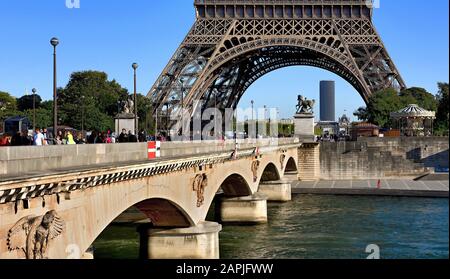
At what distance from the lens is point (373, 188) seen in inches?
1889

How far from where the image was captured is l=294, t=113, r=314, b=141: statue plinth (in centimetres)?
5919

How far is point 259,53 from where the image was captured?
7669 cm

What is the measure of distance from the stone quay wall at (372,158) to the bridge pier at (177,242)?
37362mm

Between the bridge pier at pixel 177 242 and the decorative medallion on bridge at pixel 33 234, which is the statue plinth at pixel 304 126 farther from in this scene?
the decorative medallion on bridge at pixel 33 234

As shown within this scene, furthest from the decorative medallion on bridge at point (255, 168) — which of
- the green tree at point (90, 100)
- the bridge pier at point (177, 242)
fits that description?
the green tree at point (90, 100)

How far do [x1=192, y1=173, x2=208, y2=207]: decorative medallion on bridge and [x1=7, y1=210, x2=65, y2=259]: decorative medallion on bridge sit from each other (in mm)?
11793

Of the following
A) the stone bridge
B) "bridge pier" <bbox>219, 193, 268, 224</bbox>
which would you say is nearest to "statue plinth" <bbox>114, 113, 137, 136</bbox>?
the stone bridge

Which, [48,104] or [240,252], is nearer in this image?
[240,252]

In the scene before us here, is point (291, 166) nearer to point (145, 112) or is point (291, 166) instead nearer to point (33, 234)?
point (145, 112)
